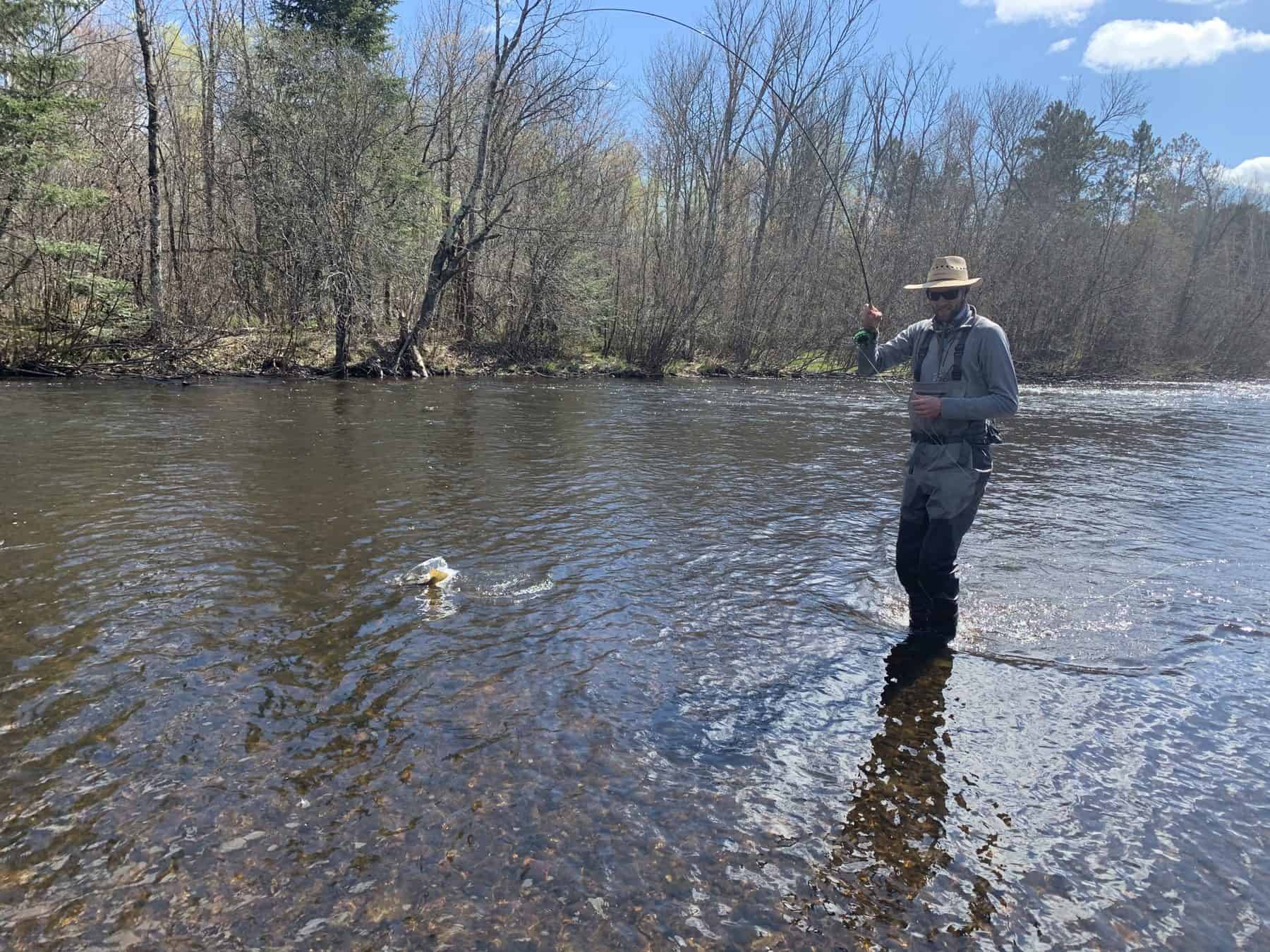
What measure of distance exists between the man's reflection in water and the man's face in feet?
7.27

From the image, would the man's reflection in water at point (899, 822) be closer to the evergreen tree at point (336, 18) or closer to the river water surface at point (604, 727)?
the river water surface at point (604, 727)

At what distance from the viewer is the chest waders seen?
188 inches

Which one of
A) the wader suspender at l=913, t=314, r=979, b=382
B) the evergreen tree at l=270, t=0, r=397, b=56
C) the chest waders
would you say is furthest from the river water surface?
the evergreen tree at l=270, t=0, r=397, b=56

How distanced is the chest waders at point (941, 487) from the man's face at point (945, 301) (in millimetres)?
102

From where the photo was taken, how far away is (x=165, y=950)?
2.50 metres

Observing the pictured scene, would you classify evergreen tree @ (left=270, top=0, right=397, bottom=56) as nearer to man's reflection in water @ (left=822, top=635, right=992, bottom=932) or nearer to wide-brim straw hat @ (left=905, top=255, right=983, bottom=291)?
wide-brim straw hat @ (left=905, top=255, right=983, bottom=291)

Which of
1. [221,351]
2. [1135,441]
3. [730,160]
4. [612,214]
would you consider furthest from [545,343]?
[1135,441]

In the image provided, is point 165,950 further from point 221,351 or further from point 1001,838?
point 221,351

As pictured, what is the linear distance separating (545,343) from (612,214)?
9254 millimetres

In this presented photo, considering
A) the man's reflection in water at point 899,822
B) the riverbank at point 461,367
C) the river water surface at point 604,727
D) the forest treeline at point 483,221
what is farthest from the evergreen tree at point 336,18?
the man's reflection in water at point 899,822

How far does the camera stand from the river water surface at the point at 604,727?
2.80 metres

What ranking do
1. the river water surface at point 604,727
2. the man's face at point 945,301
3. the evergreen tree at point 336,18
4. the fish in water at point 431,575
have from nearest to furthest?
1. the river water surface at point 604,727
2. the man's face at point 945,301
3. the fish in water at point 431,575
4. the evergreen tree at point 336,18

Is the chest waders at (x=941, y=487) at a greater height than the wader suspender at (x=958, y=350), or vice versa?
the wader suspender at (x=958, y=350)

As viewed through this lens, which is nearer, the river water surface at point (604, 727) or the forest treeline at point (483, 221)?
the river water surface at point (604, 727)
